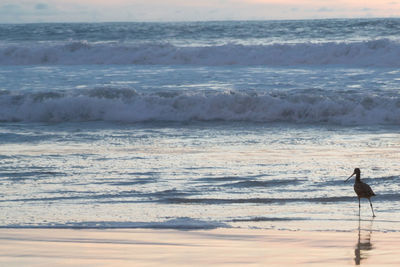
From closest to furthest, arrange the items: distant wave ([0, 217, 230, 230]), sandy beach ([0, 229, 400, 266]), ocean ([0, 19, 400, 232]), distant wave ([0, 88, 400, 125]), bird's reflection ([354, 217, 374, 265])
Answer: sandy beach ([0, 229, 400, 266])
bird's reflection ([354, 217, 374, 265])
distant wave ([0, 217, 230, 230])
ocean ([0, 19, 400, 232])
distant wave ([0, 88, 400, 125])

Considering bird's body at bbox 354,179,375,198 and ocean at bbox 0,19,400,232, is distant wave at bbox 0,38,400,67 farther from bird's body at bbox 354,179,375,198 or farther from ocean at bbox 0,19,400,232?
bird's body at bbox 354,179,375,198

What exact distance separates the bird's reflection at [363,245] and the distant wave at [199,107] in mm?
8223

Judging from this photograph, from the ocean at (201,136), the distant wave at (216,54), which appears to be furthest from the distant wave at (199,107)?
the distant wave at (216,54)

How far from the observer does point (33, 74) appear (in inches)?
912

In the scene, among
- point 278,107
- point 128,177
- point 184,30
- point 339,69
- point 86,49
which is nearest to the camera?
point 128,177

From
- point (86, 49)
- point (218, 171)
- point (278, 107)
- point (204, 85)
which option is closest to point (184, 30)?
point (86, 49)

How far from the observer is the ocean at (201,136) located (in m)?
7.36

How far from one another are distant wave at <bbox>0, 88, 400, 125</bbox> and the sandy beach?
8.65 meters

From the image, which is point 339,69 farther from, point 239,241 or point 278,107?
point 239,241

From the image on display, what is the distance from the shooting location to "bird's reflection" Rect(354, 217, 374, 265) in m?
5.52

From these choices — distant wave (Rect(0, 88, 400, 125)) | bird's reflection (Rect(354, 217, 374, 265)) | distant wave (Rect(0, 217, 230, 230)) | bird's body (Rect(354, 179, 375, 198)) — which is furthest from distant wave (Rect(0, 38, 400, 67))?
distant wave (Rect(0, 217, 230, 230))

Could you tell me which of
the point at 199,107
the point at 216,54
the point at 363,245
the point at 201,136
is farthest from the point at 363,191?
the point at 216,54

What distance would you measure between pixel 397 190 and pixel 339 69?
15.3 metres

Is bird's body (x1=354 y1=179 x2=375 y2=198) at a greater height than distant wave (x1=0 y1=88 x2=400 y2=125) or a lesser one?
greater
